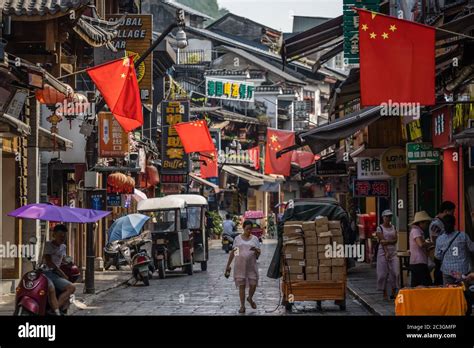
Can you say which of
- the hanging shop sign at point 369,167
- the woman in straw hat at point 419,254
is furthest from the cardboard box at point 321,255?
the hanging shop sign at point 369,167

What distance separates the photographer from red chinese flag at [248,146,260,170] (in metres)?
70.0

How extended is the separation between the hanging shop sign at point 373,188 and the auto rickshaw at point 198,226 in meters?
5.92

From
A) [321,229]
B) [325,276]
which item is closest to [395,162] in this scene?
[321,229]

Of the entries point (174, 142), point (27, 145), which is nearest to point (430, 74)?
point (27, 145)

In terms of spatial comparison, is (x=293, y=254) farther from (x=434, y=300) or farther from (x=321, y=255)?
(x=434, y=300)

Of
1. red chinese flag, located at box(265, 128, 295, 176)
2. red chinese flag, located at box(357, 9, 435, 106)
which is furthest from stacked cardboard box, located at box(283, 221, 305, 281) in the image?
red chinese flag, located at box(265, 128, 295, 176)

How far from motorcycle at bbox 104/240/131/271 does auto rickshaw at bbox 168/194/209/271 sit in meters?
2.29

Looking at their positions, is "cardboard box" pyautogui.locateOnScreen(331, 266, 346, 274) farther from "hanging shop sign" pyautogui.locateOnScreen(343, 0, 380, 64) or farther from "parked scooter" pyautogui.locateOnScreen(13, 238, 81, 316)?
"parked scooter" pyautogui.locateOnScreen(13, 238, 81, 316)

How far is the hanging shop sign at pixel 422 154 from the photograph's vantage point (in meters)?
25.0

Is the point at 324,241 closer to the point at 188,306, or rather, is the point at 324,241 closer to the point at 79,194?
the point at 188,306

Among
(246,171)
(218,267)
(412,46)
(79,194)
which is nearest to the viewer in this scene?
(412,46)

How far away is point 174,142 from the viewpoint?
5000cm

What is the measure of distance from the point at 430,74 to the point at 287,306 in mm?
7471

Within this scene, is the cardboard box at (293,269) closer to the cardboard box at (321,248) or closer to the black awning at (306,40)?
the cardboard box at (321,248)
